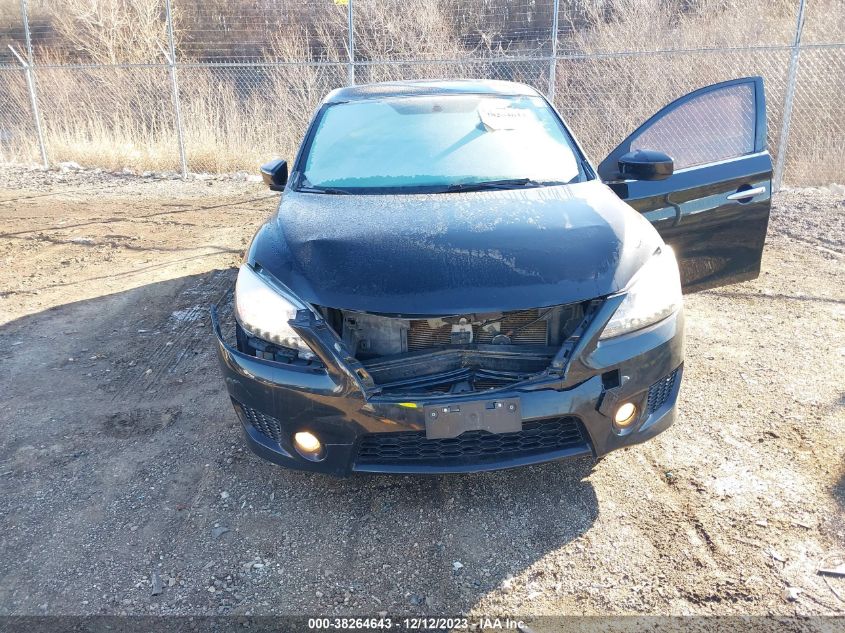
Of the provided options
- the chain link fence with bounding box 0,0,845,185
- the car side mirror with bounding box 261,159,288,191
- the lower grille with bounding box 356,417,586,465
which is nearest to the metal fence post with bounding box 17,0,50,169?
the chain link fence with bounding box 0,0,845,185

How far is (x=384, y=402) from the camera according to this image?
218 cm

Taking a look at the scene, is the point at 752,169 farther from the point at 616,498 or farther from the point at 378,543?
the point at 378,543

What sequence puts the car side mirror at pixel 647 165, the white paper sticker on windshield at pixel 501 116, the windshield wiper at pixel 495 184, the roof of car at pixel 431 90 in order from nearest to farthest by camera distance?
the windshield wiper at pixel 495 184 → the car side mirror at pixel 647 165 → the white paper sticker on windshield at pixel 501 116 → the roof of car at pixel 431 90

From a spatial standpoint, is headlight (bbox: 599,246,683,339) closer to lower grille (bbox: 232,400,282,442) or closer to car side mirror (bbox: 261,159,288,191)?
lower grille (bbox: 232,400,282,442)

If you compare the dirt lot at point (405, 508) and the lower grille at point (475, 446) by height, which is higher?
the lower grille at point (475, 446)

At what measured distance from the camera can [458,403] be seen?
7.06 feet

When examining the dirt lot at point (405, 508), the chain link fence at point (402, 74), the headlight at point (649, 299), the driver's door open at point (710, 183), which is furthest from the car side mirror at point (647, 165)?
the chain link fence at point (402, 74)

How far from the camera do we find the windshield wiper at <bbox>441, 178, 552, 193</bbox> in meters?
3.06

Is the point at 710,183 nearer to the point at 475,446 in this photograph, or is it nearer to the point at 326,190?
the point at 326,190

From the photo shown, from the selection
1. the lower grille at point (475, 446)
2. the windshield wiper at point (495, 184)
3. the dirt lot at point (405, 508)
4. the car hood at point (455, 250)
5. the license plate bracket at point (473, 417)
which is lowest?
the dirt lot at point (405, 508)

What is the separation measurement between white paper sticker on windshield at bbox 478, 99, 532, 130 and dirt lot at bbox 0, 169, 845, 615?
5.63ft

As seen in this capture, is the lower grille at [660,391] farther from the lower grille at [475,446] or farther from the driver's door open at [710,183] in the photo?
the driver's door open at [710,183]

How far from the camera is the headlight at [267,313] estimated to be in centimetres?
229

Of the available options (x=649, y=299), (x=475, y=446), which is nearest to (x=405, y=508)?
(x=475, y=446)
